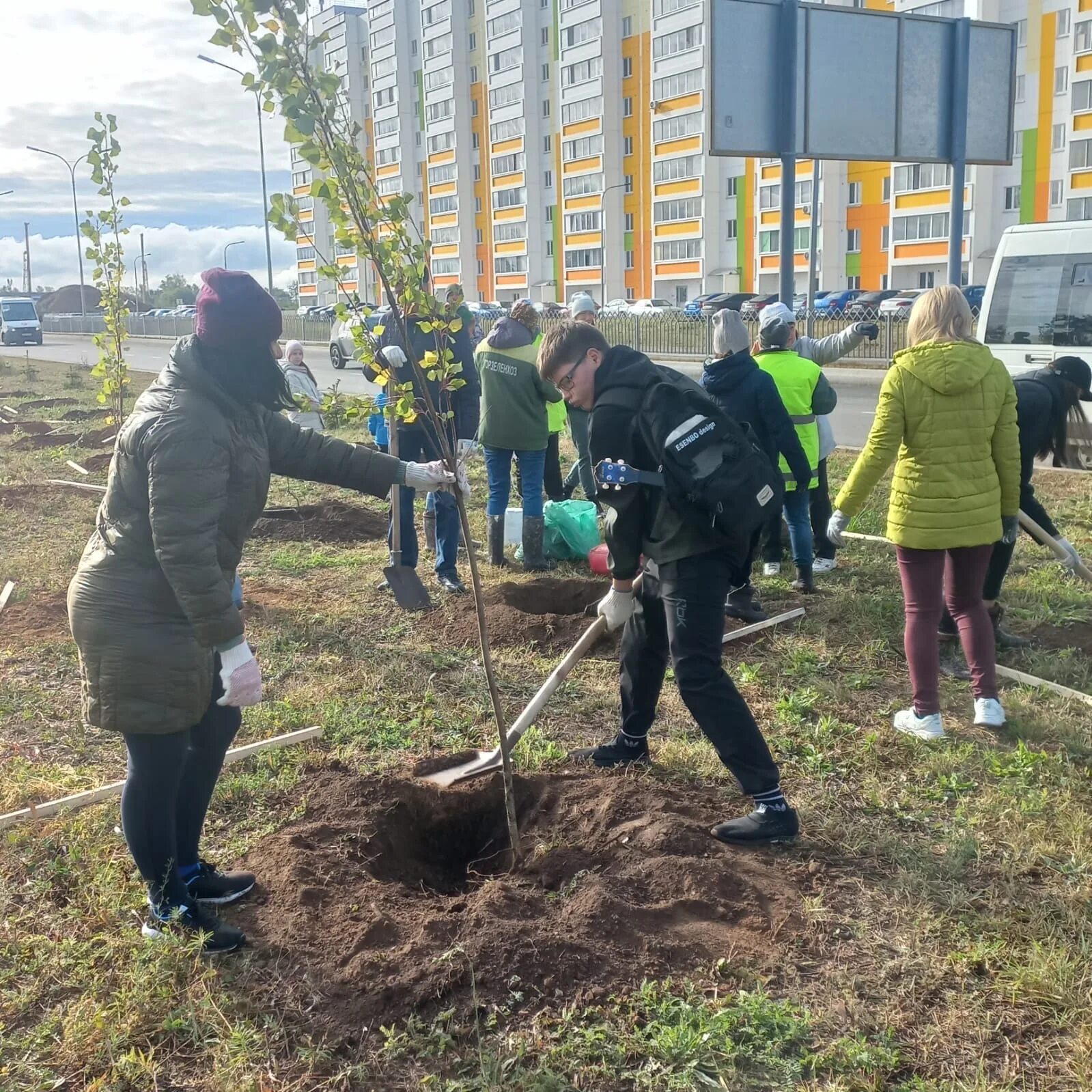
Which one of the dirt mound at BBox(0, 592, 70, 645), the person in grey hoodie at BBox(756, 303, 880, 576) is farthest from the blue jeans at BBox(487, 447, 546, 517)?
the dirt mound at BBox(0, 592, 70, 645)

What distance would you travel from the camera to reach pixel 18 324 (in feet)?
147

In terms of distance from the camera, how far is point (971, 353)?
418cm

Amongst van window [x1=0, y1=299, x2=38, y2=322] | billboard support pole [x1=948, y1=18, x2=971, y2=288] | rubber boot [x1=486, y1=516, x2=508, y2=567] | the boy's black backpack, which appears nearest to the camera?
the boy's black backpack

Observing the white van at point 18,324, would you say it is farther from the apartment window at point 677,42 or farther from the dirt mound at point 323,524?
the dirt mound at point 323,524

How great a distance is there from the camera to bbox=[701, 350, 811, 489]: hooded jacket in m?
6.01

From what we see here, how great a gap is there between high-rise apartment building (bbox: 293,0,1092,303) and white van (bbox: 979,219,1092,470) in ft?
107

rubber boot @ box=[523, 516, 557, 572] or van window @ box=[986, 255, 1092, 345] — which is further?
van window @ box=[986, 255, 1092, 345]

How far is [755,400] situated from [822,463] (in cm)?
129

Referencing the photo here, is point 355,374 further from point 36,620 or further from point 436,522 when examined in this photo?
point 36,620

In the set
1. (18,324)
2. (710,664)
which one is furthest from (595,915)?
(18,324)

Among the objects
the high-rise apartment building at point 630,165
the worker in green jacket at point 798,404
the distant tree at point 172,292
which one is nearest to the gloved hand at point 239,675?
the worker in green jacket at point 798,404

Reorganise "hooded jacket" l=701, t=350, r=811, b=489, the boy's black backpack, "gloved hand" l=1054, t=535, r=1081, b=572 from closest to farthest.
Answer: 1. the boy's black backpack
2. "gloved hand" l=1054, t=535, r=1081, b=572
3. "hooded jacket" l=701, t=350, r=811, b=489

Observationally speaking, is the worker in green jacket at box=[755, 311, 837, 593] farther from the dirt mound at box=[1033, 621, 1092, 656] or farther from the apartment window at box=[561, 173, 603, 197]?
the apartment window at box=[561, 173, 603, 197]

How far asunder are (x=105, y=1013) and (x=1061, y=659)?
14.8ft
